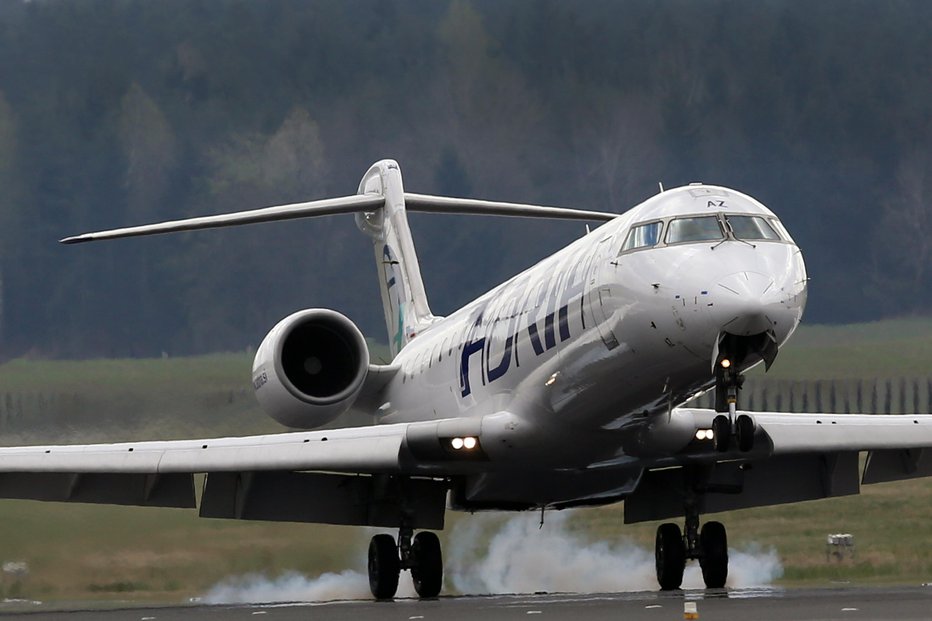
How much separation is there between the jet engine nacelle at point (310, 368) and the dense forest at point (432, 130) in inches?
676

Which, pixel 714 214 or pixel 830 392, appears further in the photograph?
pixel 830 392

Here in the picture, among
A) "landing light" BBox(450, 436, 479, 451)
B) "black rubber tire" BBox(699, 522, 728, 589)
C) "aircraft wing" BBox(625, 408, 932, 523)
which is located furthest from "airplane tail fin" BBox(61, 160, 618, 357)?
"landing light" BBox(450, 436, 479, 451)

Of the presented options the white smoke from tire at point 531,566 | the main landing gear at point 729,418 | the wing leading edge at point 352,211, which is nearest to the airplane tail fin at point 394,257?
the wing leading edge at point 352,211

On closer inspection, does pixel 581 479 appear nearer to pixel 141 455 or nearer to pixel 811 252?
pixel 141 455

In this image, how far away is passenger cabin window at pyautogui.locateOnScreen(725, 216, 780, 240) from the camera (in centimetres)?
1585

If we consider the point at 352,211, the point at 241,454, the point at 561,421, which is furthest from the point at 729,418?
the point at 352,211

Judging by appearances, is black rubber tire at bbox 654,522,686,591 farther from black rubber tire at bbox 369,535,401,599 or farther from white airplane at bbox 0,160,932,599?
black rubber tire at bbox 369,535,401,599

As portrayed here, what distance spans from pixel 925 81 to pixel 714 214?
30.8 metres

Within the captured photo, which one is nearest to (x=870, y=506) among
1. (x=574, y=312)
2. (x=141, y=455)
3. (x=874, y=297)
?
(x=574, y=312)

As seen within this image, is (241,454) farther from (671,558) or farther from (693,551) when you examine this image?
(693,551)

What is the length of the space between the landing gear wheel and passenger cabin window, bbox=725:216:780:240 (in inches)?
68.6

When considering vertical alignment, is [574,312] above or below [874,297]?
below

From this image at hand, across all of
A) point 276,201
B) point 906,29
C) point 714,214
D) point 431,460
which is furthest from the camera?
point 906,29

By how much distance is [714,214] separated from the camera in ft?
52.6
